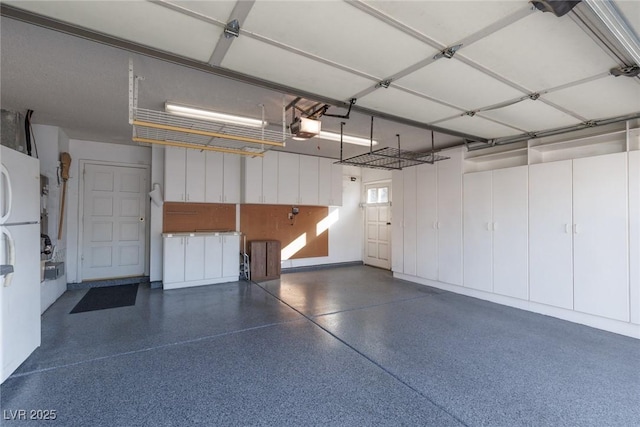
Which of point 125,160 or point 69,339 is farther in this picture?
point 125,160

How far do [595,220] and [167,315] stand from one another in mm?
5446

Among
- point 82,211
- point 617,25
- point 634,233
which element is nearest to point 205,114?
point 82,211

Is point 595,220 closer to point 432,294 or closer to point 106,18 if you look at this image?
point 432,294

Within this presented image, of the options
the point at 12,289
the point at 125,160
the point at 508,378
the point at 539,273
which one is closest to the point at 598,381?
the point at 508,378

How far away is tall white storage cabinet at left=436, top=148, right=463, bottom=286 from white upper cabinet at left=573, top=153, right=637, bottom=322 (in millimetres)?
1539

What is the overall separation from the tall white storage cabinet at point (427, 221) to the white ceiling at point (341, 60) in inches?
69.9

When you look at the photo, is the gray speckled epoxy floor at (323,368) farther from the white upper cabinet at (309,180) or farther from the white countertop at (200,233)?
the white upper cabinet at (309,180)

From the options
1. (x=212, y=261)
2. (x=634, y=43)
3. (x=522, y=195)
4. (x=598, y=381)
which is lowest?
(x=598, y=381)

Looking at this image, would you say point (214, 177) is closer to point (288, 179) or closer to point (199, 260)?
point (288, 179)

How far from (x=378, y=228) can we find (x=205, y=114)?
16.7 feet

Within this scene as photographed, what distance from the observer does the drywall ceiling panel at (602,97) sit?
2.48 meters

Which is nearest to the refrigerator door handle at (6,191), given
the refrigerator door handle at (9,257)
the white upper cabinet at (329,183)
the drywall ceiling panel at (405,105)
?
the refrigerator door handle at (9,257)

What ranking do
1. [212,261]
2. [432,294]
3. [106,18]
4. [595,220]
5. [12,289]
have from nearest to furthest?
[106,18] → [12,289] → [595,220] → [432,294] → [212,261]

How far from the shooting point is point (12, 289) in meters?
2.32
